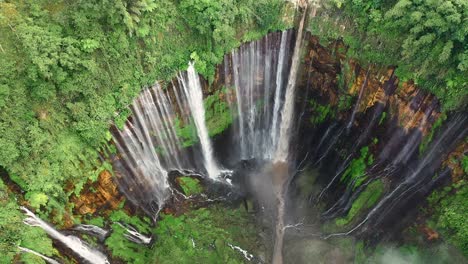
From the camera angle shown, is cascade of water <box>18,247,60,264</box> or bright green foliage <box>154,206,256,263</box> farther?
bright green foliage <box>154,206,256,263</box>

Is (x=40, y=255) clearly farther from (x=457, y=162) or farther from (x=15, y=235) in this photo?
(x=457, y=162)

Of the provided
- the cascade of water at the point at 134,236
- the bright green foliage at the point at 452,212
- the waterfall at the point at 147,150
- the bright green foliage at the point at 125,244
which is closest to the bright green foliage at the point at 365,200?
the bright green foliage at the point at 452,212

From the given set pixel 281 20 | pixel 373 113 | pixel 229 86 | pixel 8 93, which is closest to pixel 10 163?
pixel 8 93

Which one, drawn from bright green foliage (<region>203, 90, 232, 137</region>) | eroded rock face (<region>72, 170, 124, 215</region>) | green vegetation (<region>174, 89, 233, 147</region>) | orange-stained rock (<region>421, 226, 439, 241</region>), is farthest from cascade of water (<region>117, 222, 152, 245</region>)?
orange-stained rock (<region>421, 226, 439, 241</region>)

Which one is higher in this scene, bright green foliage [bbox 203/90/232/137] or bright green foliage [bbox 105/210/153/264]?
bright green foliage [bbox 203/90/232/137]

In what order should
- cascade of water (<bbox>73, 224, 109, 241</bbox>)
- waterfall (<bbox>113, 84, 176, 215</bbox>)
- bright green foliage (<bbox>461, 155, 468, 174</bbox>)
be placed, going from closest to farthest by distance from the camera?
bright green foliage (<bbox>461, 155, 468, 174</bbox>), cascade of water (<bbox>73, 224, 109, 241</bbox>), waterfall (<bbox>113, 84, 176, 215</bbox>)

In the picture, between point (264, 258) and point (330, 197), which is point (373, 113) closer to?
point (330, 197)

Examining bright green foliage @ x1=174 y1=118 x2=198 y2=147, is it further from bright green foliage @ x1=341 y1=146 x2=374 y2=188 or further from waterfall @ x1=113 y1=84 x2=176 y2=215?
bright green foliage @ x1=341 y1=146 x2=374 y2=188
